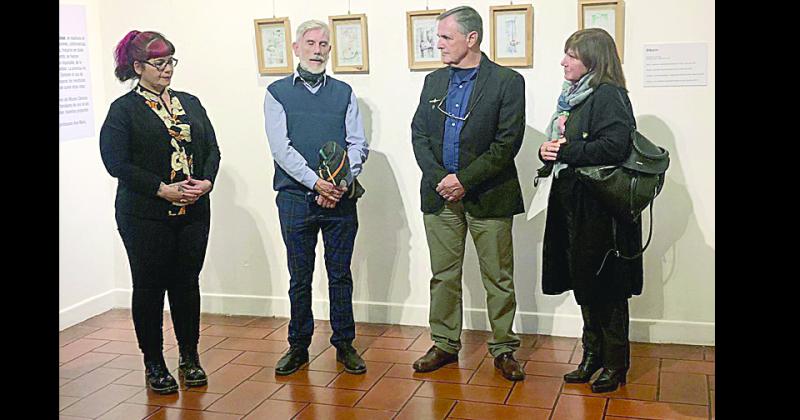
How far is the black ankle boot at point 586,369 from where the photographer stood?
3971 mm

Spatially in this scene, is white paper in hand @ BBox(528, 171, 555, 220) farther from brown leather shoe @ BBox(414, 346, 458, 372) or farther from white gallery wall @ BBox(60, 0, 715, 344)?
brown leather shoe @ BBox(414, 346, 458, 372)

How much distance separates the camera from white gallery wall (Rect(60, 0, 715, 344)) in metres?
4.42

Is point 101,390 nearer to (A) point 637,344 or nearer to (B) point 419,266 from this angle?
(B) point 419,266

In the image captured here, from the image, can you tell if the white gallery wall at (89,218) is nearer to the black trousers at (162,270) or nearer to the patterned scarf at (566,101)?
the black trousers at (162,270)

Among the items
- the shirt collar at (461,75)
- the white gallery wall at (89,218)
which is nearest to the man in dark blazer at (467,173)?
the shirt collar at (461,75)

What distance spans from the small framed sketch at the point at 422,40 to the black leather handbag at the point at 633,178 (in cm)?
132

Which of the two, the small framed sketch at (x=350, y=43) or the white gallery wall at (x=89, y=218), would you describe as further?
the white gallery wall at (x=89, y=218)

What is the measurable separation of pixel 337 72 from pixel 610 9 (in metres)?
1.47

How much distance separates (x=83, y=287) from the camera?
5.32 meters

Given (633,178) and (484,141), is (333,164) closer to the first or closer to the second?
(484,141)

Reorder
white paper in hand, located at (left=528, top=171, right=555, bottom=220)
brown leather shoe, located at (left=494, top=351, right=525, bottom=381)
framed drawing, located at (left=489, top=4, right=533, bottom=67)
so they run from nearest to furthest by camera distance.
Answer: brown leather shoe, located at (left=494, top=351, right=525, bottom=381)
framed drawing, located at (left=489, top=4, right=533, bottom=67)
white paper in hand, located at (left=528, top=171, right=555, bottom=220)

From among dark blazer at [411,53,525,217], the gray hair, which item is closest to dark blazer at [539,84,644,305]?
dark blazer at [411,53,525,217]

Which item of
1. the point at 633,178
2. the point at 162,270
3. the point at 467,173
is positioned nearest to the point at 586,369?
the point at 633,178

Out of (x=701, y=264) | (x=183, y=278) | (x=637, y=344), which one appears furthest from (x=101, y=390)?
(x=701, y=264)
